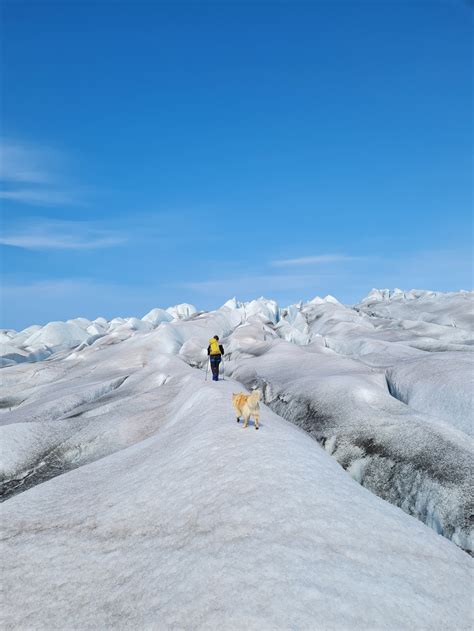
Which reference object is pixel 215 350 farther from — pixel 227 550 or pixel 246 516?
pixel 227 550

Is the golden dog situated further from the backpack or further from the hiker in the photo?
the backpack

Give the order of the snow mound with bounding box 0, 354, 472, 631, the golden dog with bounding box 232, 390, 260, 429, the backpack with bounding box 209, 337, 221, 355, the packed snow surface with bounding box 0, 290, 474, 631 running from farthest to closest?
the backpack with bounding box 209, 337, 221, 355 → the golden dog with bounding box 232, 390, 260, 429 → the packed snow surface with bounding box 0, 290, 474, 631 → the snow mound with bounding box 0, 354, 472, 631

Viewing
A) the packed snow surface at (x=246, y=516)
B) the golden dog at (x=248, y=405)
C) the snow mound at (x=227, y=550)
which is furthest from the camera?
the golden dog at (x=248, y=405)

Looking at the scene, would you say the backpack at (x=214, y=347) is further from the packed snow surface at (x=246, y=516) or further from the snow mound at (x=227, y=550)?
the snow mound at (x=227, y=550)

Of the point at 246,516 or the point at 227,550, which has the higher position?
the point at 246,516

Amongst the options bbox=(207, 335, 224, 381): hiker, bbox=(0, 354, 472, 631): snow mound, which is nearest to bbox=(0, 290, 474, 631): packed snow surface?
bbox=(0, 354, 472, 631): snow mound

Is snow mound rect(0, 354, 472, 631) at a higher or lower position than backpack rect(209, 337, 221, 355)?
lower

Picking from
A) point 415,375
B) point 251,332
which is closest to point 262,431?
point 415,375

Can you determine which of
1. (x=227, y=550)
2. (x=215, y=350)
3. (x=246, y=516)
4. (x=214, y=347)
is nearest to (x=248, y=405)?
(x=246, y=516)

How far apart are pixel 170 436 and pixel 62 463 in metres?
8.70

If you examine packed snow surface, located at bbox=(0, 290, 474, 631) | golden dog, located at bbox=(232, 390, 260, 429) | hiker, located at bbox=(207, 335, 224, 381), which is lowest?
packed snow surface, located at bbox=(0, 290, 474, 631)

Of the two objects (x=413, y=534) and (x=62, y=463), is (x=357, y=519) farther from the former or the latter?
(x=62, y=463)

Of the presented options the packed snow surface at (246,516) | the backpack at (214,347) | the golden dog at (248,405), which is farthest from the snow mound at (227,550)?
the backpack at (214,347)

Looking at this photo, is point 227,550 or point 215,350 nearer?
point 227,550
